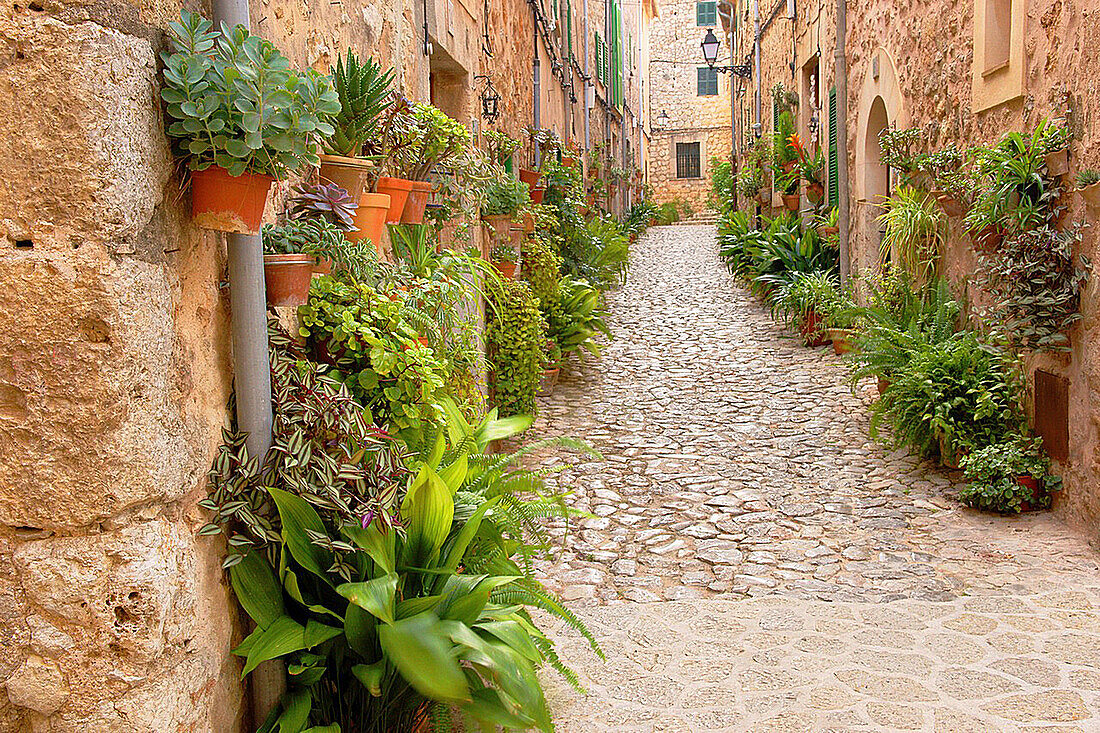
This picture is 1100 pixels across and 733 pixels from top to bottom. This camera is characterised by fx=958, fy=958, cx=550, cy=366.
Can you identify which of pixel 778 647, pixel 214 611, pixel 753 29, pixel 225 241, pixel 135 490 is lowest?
pixel 778 647

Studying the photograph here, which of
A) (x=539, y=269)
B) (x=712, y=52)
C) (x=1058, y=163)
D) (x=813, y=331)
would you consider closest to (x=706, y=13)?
(x=712, y=52)

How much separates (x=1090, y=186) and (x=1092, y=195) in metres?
0.04

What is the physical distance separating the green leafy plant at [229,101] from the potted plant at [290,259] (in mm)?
409

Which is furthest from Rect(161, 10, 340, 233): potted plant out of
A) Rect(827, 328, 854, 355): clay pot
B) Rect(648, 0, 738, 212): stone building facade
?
Rect(648, 0, 738, 212): stone building facade

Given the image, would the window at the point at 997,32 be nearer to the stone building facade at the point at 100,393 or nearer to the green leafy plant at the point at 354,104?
the green leafy plant at the point at 354,104

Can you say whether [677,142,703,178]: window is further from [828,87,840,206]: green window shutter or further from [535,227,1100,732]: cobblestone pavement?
[535,227,1100,732]: cobblestone pavement

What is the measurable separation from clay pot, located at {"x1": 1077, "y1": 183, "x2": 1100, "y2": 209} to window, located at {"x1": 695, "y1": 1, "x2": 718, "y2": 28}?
27.4 m

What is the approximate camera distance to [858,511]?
539 cm

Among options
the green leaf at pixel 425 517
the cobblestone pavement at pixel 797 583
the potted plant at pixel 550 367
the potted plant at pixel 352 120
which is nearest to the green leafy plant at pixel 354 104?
the potted plant at pixel 352 120

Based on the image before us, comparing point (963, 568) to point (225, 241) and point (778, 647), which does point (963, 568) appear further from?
point (225, 241)

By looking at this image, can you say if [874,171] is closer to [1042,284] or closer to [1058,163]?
[1058,163]

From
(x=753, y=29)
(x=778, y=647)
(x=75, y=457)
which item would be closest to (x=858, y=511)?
(x=778, y=647)

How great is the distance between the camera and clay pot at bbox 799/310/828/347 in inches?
371

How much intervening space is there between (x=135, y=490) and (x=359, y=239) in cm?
146
